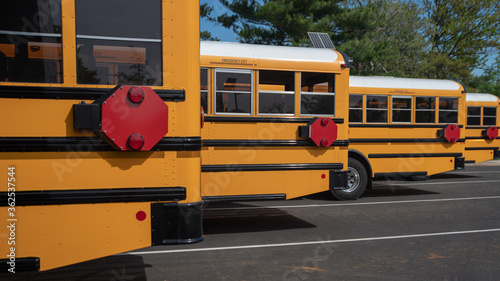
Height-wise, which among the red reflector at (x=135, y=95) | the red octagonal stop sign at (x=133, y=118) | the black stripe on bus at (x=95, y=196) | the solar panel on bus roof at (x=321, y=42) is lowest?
the black stripe on bus at (x=95, y=196)

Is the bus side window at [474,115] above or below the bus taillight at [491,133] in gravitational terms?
above

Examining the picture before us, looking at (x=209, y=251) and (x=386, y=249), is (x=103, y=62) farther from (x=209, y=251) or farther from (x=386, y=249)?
(x=386, y=249)

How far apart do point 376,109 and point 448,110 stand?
214 cm

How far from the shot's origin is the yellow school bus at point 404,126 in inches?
382

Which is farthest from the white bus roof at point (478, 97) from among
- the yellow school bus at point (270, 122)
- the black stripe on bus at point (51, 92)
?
the black stripe on bus at point (51, 92)

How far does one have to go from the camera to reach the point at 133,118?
9.84ft

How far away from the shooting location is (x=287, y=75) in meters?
6.53

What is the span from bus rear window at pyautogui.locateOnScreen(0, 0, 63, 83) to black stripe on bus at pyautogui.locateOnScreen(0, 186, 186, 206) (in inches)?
34.3

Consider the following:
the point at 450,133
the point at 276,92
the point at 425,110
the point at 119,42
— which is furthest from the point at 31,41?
the point at 450,133

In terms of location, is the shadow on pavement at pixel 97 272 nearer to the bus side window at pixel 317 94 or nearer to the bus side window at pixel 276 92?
the bus side window at pixel 276 92

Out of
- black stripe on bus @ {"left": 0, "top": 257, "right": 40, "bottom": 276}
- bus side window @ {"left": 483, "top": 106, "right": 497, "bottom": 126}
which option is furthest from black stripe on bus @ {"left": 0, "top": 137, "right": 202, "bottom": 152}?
bus side window @ {"left": 483, "top": 106, "right": 497, "bottom": 126}

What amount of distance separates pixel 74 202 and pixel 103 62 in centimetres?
113

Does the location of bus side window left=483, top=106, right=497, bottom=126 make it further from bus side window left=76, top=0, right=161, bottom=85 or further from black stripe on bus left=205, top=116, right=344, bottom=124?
bus side window left=76, top=0, right=161, bottom=85

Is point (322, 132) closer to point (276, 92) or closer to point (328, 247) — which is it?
point (276, 92)
